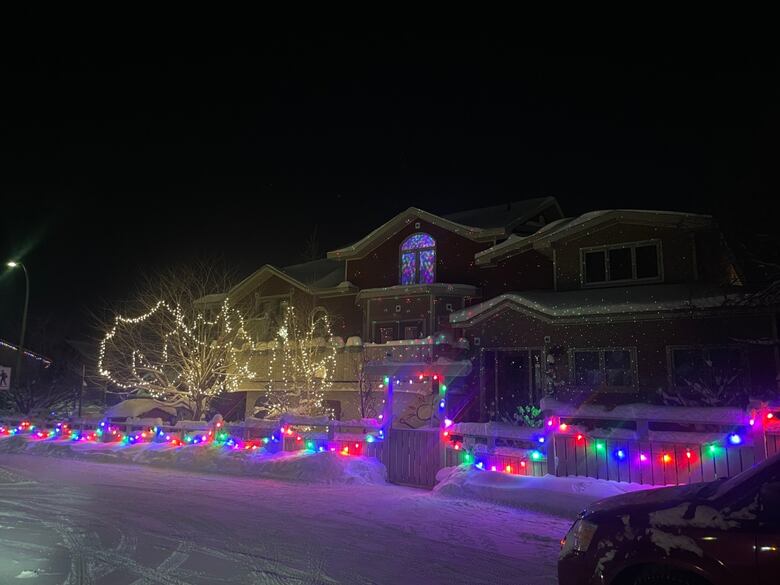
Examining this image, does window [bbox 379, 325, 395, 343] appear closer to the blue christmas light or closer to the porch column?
the porch column

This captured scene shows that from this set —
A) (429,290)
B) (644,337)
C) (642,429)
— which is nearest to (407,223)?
(429,290)

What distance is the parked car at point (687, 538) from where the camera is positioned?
356 centimetres

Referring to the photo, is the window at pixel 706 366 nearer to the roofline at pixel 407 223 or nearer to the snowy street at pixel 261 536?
the roofline at pixel 407 223

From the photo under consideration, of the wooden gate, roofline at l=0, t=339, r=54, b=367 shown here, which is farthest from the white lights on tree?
roofline at l=0, t=339, r=54, b=367

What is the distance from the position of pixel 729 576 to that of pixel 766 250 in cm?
1081

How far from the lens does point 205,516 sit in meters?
8.55

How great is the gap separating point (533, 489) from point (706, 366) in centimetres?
929

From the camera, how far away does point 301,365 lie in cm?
2267

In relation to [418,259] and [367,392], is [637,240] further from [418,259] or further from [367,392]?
[367,392]

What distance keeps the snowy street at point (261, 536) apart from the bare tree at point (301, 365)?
10.1 meters

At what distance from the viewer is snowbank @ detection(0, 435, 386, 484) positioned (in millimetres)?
12352

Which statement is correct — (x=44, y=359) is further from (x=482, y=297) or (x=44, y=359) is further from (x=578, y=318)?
(x=578, y=318)

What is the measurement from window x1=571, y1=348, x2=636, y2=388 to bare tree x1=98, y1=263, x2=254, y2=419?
13451 mm

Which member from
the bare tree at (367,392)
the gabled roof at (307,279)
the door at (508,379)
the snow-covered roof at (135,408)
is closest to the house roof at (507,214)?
the door at (508,379)
